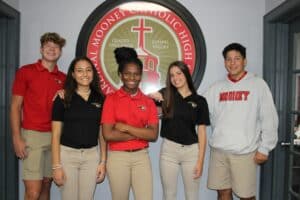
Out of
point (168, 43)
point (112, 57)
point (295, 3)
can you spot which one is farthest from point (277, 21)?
point (112, 57)

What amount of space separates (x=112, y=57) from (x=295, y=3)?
4.88 feet

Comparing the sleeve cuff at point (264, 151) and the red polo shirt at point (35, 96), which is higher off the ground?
the red polo shirt at point (35, 96)

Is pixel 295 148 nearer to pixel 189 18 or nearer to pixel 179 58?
pixel 179 58

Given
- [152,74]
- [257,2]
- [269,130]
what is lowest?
[269,130]

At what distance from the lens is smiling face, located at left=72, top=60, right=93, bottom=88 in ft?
7.39

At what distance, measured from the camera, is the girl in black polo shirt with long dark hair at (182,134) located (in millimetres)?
2377

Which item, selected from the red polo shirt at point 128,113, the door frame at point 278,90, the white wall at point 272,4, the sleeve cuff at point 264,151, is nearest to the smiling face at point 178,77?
the red polo shirt at point 128,113

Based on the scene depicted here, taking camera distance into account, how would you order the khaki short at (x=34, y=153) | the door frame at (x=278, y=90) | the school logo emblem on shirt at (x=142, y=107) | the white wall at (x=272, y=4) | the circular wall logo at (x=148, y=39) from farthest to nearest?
1. the circular wall logo at (x=148, y=39)
2. the door frame at (x=278, y=90)
3. the white wall at (x=272, y=4)
4. the khaki short at (x=34, y=153)
5. the school logo emblem on shirt at (x=142, y=107)

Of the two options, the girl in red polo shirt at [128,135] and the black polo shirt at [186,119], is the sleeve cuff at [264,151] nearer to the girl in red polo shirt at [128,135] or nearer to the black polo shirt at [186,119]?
the black polo shirt at [186,119]

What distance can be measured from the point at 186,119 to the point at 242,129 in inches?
16.8

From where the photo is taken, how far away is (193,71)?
2.96 meters

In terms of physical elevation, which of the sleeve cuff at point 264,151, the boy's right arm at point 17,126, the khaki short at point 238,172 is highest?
the boy's right arm at point 17,126

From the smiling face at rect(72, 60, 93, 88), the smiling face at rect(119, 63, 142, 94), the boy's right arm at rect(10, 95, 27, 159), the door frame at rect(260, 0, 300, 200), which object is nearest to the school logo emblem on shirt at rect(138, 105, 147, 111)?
the smiling face at rect(119, 63, 142, 94)

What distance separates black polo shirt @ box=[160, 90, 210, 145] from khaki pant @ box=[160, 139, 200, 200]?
5 cm
